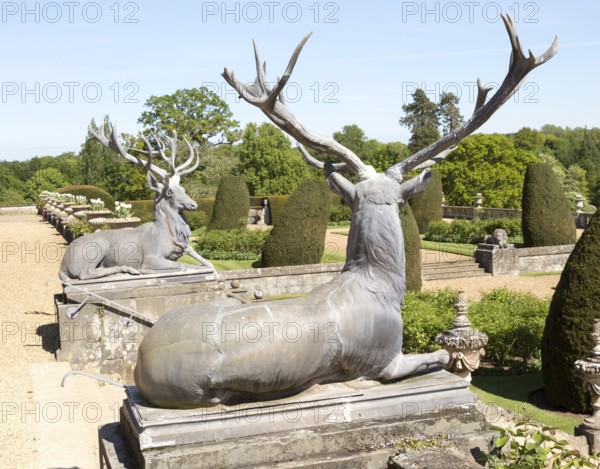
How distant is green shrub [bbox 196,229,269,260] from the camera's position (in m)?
22.9

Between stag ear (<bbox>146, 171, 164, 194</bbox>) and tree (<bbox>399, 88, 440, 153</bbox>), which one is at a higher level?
tree (<bbox>399, 88, 440, 153</bbox>)

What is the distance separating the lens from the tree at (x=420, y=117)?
58.3 meters

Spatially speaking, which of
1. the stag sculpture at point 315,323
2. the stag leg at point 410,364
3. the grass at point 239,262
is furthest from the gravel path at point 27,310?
the stag leg at point 410,364

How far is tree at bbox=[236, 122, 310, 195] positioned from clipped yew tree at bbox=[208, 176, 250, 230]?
19.1m

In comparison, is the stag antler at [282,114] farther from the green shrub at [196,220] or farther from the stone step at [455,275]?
the green shrub at [196,220]

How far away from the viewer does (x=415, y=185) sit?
15.0 ft

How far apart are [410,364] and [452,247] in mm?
22299

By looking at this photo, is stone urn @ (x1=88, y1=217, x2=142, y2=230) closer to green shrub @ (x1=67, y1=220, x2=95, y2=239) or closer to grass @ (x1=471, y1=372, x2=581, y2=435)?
green shrub @ (x1=67, y1=220, x2=95, y2=239)

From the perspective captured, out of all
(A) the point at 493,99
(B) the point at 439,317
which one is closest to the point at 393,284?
(A) the point at 493,99

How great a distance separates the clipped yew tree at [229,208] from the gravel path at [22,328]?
6383 millimetres

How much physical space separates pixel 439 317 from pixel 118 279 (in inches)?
216

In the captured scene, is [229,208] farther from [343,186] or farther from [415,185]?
[415,185]

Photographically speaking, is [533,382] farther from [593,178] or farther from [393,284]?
[593,178]

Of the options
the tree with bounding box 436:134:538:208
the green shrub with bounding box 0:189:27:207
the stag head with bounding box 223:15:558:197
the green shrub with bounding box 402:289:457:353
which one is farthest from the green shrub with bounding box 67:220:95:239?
the green shrub with bounding box 0:189:27:207
